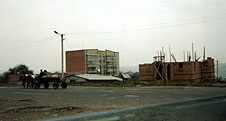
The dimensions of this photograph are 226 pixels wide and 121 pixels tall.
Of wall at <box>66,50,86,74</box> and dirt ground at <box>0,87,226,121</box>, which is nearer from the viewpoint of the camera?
dirt ground at <box>0,87,226,121</box>

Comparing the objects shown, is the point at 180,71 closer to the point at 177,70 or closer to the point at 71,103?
the point at 177,70

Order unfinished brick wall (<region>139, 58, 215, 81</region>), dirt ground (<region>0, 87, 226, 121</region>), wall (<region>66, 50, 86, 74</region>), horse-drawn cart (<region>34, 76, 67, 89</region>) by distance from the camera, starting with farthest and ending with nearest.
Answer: wall (<region>66, 50, 86, 74</region>), unfinished brick wall (<region>139, 58, 215, 81</region>), horse-drawn cart (<region>34, 76, 67, 89</region>), dirt ground (<region>0, 87, 226, 121</region>)

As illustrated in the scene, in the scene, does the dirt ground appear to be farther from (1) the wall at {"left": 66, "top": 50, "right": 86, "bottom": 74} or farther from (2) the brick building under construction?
(1) the wall at {"left": 66, "top": 50, "right": 86, "bottom": 74}

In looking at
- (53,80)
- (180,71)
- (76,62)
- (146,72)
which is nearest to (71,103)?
(53,80)

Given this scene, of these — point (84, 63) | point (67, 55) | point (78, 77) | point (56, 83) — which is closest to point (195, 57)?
point (56, 83)

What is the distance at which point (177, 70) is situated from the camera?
3130cm

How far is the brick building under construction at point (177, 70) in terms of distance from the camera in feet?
99.6

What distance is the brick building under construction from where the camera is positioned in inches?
1195

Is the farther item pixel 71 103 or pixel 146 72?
pixel 146 72

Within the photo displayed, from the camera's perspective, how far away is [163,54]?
3484 cm

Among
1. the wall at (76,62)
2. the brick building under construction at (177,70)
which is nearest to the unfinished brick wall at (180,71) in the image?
the brick building under construction at (177,70)

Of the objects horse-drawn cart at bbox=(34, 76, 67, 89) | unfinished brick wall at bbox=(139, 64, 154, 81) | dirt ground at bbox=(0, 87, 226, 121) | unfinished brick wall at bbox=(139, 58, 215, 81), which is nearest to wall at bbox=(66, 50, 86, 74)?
unfinished brick wall at bbox=(139, 64, 154, 81)

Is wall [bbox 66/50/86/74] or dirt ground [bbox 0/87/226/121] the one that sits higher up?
wall [bbox 66/50/86/74]

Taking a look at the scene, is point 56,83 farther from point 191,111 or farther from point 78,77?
point 78,77
